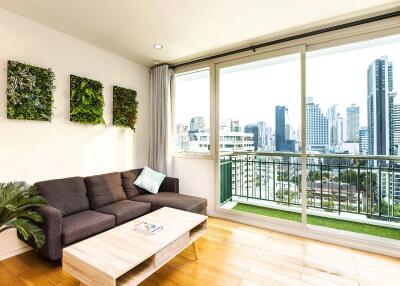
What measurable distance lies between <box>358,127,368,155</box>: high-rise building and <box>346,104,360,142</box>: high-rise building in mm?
46

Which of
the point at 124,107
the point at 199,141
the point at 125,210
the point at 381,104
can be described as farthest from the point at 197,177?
the point at 381,104

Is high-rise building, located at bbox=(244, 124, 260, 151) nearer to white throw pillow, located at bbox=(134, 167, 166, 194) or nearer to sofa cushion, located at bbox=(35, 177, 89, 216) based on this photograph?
white throw pillow, located at bbox=(134, 167, 166, 194)

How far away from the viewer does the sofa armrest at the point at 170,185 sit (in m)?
3.56

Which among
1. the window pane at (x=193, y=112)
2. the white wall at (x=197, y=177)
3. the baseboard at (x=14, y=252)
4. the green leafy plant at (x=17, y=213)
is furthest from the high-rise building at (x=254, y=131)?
the baseboard at (x=14, y=252)

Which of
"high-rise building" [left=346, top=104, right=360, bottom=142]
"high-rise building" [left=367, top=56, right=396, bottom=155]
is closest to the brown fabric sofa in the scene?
"high-rise building" [left=346, top=104, right=360, bottom=142]

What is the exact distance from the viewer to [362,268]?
2156 mm

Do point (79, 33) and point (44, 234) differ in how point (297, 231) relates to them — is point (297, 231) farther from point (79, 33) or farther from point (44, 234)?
point (79, 33)

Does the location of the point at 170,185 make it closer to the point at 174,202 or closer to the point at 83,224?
the point at 174,202

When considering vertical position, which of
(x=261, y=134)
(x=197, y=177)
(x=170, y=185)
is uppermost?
(x=261, y=134)

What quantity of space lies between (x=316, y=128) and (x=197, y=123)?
1903 mm

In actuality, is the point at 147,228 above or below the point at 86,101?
below

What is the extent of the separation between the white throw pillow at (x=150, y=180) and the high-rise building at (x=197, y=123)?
1020 mm

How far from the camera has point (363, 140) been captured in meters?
3.13

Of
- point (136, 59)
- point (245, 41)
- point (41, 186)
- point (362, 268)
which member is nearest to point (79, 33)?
point (136, 59)
